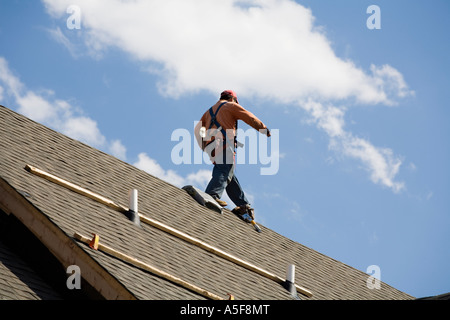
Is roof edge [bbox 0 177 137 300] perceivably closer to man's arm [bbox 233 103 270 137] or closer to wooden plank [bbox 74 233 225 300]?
wooden plank [bbox 74 233 225 300]

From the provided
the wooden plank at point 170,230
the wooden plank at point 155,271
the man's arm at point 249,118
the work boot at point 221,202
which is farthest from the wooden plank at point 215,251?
the man's arm at point 249,118

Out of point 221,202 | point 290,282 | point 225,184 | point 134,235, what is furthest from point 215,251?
point 225,184

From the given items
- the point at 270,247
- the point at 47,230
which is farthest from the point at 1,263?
the point at 270,247

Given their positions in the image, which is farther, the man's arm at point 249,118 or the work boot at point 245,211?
the work boot at point 245,211

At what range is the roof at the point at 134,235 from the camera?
6844mm

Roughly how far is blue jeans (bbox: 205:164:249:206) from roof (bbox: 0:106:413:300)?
0.46m

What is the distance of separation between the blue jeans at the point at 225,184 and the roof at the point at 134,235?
46 centimetres

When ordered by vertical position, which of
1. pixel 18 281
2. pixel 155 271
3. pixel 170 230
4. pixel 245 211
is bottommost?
pixel 18 281

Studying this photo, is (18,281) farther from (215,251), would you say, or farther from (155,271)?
(215,251)

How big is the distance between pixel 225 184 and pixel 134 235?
3.42 meters

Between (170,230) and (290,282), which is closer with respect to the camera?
(170,230)

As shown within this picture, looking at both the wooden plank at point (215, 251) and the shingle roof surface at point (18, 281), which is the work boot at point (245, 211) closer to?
the wooden plank at point (215, 251)

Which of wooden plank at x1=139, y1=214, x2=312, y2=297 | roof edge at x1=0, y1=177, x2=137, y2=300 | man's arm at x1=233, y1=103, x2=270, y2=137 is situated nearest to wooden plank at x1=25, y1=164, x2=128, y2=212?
wooden plank at x1=139, y1=214, x2=312, y2=297

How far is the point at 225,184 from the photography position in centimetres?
1121
